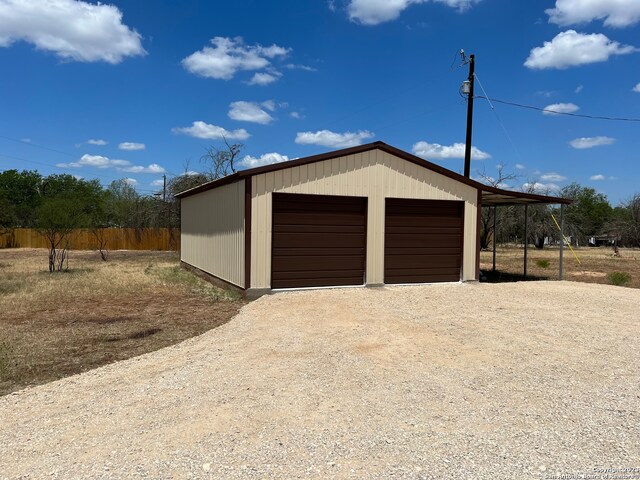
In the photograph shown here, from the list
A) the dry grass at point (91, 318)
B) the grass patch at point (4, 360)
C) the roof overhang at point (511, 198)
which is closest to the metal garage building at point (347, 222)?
the roof overhang at point (511, 198)

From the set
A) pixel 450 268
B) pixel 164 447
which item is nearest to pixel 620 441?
pixel 164 447

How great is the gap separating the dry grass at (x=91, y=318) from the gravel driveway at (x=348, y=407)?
0.63m

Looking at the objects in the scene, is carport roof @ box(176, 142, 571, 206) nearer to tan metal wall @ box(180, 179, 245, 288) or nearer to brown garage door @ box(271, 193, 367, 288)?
tan metal wall @ box(180, 179, 245, 288)

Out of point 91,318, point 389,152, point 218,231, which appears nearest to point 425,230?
point 389,152

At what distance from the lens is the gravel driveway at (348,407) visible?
3.15 metres

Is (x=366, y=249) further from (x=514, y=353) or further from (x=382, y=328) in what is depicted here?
(x=514, y=353)

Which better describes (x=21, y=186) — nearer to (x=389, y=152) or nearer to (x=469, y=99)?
(x=469, y=99)

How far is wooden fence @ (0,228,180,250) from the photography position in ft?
109

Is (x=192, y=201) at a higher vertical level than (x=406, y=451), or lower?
higher

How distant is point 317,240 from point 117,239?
27856mm

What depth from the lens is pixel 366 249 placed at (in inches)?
444

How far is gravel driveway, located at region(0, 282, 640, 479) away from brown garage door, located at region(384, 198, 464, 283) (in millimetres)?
4433

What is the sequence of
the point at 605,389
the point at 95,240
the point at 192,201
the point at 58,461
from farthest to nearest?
the point at 95,240 < the point at 192,201 < the point at 605,389 < the point at 58,461

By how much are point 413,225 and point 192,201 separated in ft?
27.8
